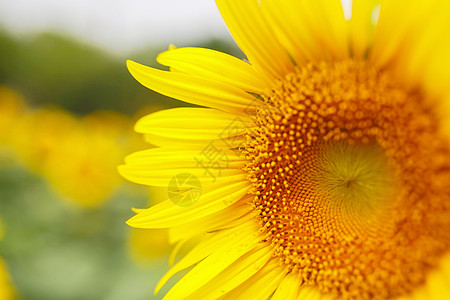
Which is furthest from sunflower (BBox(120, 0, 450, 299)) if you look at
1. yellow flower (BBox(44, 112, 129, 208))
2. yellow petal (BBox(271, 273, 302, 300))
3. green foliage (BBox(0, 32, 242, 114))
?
green foliage (BBox(0, 32, 242, 114))

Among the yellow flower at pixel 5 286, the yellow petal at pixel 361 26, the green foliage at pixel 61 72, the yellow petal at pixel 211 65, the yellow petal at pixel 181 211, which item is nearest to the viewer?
the yellow petal at pixel 361 26

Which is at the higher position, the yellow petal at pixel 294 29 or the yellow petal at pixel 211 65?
the yellow petal at pixel 211 65

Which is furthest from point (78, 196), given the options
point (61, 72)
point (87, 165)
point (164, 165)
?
point (61, 72)

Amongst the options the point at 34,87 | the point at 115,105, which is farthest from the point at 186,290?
the point at 34,87

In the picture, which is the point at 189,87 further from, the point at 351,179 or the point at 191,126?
the point at 351,179

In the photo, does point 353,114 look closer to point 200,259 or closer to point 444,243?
point 444,243

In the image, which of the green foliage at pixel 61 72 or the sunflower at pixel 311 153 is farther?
the green foliage at pixel 61 72

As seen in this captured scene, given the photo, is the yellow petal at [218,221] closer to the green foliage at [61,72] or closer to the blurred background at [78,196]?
the blurred background at [78,196]

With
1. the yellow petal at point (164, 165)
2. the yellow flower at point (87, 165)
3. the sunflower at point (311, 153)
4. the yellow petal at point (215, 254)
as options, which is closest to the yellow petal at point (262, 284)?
the sunflower at point (311, 153)
